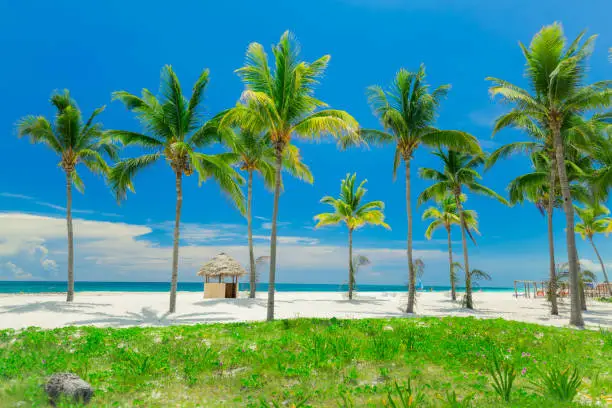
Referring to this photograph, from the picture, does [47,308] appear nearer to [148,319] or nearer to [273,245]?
[148,319]

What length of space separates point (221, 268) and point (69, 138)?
12.2 m

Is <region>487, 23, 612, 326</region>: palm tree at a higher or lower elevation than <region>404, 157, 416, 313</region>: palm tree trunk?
higher

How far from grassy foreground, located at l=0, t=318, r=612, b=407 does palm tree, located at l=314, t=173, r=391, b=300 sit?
17168mm

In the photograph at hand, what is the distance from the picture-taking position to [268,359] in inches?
298

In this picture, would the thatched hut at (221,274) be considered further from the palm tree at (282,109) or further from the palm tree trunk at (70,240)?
the palm tree at (282,109)

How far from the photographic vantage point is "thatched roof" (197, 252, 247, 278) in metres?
27.1

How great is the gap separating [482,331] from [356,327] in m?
3.35

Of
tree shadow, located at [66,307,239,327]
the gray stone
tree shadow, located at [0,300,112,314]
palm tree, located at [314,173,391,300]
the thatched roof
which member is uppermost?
palm tree, located at [314,173,391,300]

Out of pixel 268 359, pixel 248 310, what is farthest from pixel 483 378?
pixel 248 310

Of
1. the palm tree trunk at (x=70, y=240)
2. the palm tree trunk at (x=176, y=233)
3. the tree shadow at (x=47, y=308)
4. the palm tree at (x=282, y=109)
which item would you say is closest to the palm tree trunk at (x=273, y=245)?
the palm tree at (x=282, y=109)

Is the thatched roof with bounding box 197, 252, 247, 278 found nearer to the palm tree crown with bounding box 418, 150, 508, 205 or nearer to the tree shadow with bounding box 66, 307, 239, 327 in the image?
the tree shadow with bounding box 66, 307, 239, 327

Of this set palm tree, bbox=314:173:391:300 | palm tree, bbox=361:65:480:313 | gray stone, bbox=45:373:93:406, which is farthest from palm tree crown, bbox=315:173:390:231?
gray stone, bbox=45:373:93:406

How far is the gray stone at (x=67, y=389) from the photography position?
571cm

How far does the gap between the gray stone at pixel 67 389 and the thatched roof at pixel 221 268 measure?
69.6ft
